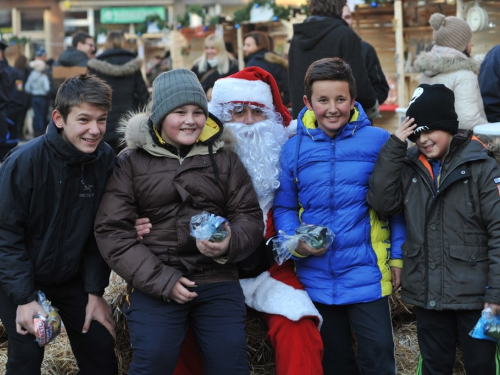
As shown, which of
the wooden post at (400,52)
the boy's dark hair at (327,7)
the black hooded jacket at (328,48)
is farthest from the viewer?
the wooden post at (400,52)

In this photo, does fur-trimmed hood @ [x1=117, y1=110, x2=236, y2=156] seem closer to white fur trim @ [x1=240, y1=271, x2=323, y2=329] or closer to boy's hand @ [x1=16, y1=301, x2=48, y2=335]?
white fur trim @ [x1=240, y1=271, x2=323, y2=329]

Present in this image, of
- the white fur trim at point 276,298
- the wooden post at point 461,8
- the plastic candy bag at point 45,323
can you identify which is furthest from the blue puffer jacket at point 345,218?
the wooden post at point 461,8

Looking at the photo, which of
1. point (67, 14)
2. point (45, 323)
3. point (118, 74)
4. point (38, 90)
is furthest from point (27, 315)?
point (67, 14)

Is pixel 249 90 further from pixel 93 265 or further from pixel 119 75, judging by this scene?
pixel 119 75

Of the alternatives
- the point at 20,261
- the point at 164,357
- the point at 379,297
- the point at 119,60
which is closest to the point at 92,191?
the point at 20,261

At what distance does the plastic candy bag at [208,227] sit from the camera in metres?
3.21

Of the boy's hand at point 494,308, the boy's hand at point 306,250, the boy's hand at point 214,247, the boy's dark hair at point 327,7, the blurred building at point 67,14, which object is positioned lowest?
the boy's hand at point 494,308

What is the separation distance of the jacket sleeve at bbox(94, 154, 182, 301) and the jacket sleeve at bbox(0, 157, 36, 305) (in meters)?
0.36

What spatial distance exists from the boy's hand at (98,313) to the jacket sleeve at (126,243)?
1.05ft

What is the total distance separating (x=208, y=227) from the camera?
322 centimetres

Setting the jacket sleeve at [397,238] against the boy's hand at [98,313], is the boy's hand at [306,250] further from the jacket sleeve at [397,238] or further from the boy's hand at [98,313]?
the boy's hand at [98,313]

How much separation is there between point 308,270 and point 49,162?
1.43m

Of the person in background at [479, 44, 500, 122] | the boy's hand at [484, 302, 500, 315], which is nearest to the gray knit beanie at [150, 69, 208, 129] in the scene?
the boy's hand at [484, 302, 500, 315]

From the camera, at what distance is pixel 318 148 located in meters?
3.62
